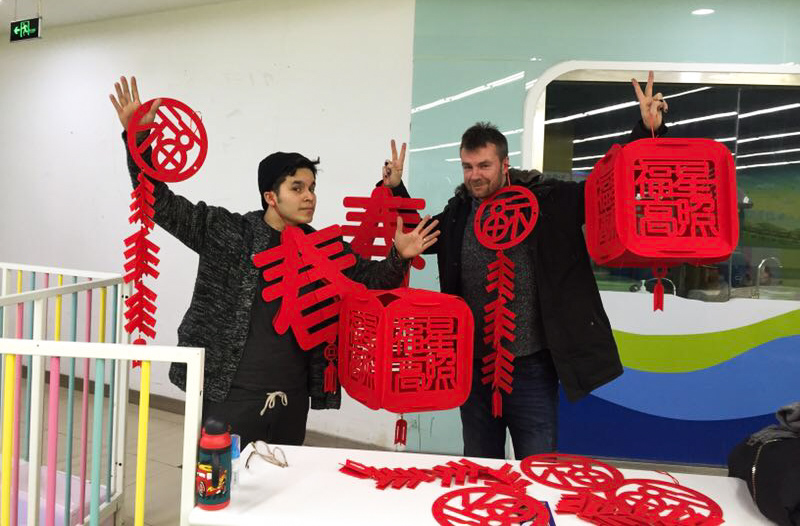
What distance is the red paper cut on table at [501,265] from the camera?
1722mm

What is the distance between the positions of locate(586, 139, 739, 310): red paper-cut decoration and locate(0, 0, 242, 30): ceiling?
294 cm

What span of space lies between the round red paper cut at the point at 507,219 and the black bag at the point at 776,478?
785mm

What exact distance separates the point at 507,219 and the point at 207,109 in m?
2.47

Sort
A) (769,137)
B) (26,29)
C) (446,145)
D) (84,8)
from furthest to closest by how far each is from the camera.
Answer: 1. (84,8)
2. (26,29)
3. (446,145)
4. (769,137)

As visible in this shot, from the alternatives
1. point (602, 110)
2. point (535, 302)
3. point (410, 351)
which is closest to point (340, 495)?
point (410, 351)

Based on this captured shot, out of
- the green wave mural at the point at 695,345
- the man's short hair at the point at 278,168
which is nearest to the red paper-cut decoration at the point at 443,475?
the man's short hair at the point at 278,168

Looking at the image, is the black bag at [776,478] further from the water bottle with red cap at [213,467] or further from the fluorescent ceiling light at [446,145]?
the fluorescent ceiling light at [446,145]

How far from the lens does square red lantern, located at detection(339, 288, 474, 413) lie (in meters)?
1.51

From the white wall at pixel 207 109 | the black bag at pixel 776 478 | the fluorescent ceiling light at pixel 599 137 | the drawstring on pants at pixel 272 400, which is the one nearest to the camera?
the black bag at pixel 776 478

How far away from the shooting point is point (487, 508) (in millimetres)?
1240

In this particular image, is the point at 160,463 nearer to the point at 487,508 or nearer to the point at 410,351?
the point at 410,351

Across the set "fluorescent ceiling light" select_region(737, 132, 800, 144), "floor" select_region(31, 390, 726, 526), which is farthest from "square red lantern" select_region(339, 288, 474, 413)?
"fluorescent ceiling light" select_region(737, 132, 800, 144)

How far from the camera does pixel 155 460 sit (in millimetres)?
2945

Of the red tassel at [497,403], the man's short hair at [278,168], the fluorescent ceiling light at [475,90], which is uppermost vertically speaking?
the fluorescent ceiling light at [475,90]
